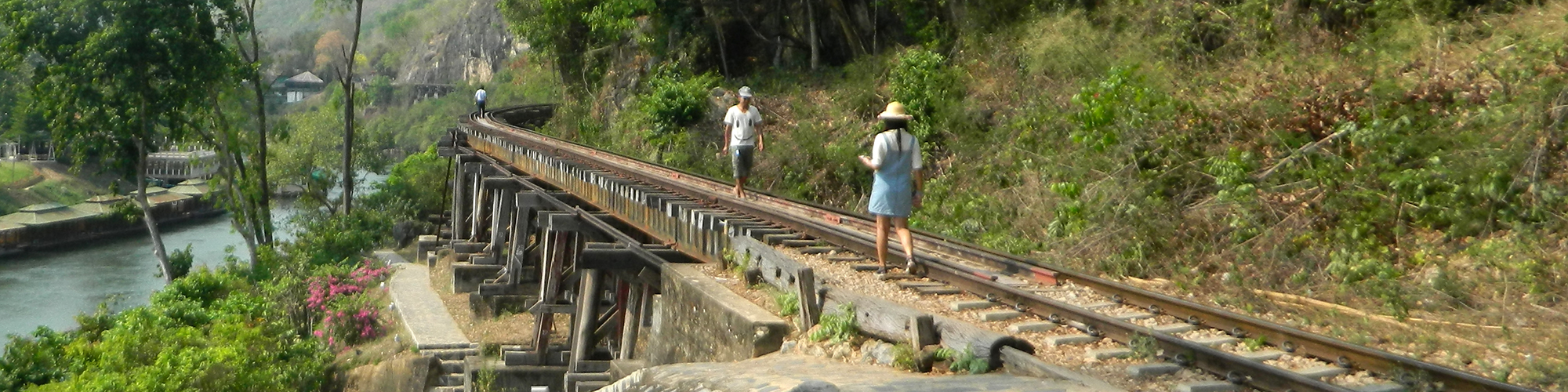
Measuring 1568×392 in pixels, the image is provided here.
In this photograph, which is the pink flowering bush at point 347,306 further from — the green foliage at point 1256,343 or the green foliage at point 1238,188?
the green foliage at point 1256,343

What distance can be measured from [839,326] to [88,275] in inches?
1315

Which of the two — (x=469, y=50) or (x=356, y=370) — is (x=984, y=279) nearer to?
(x=356, y=370)

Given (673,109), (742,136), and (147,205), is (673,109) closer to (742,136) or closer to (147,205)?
(742,136)

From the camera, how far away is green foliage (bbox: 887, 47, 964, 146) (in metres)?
15.4

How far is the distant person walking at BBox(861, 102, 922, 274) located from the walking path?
42.4 ft

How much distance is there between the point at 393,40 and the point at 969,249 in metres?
120

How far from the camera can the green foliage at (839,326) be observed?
5934mm

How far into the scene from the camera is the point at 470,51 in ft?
291

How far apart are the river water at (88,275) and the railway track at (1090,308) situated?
19610 mm

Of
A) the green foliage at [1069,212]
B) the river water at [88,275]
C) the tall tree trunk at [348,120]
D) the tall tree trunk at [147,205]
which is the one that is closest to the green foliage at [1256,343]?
the green foliage at [1069,212]

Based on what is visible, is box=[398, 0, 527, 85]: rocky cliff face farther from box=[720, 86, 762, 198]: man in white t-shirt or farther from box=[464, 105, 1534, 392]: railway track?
box=[464, 105, 1534, 392]: railway track

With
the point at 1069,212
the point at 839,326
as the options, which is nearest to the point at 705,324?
the point at 839,326

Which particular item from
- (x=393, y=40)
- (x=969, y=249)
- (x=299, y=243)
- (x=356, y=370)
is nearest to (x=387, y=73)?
(x=393, y=40)

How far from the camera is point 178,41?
90.8ft
